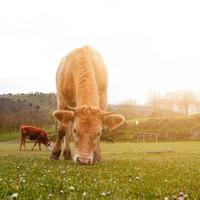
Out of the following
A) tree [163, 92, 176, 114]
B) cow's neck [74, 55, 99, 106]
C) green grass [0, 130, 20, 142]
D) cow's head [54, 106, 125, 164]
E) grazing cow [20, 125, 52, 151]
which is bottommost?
green grass [0, 130, 20, 142]

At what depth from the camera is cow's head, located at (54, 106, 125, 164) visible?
12711 millimetres

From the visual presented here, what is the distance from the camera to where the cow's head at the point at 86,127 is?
1271 centimetres

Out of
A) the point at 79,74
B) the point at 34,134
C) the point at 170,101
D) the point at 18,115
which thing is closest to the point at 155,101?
the point at 170,101

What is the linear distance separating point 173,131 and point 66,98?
240 feet

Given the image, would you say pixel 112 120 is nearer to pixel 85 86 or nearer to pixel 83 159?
pixel 85 86

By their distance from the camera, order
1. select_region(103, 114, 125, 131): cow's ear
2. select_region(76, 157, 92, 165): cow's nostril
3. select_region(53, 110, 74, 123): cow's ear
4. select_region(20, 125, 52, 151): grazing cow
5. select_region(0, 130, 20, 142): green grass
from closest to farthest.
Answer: select_region(76, 157, 92, 165): cow's nostril < select_region(53, 110, 74, 123): cow's ear < select_region(103, 114, 125, 131): cow's ear < select_region(20, 125, 52, 151): grazing cow < select_region(0, 130, 20, 142): green grass

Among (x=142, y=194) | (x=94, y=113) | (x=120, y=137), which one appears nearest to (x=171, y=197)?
(x=142, y=194)

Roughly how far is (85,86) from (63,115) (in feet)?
4.29

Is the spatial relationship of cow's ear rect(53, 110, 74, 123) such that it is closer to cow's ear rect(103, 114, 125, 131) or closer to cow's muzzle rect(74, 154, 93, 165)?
cow's ear rect(103, 114, 125, 131)

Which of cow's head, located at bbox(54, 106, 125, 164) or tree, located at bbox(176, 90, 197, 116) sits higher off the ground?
tree, located at bbox(176, 90, 197, 116)

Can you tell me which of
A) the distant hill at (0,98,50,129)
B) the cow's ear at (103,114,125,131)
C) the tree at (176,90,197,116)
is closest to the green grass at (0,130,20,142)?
the distant hill at (0,98,50,129)

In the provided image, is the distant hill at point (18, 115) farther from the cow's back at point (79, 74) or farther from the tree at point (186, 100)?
the tree at point (186, 100)

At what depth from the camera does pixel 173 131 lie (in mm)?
87438

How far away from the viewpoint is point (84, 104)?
14.0 meters
